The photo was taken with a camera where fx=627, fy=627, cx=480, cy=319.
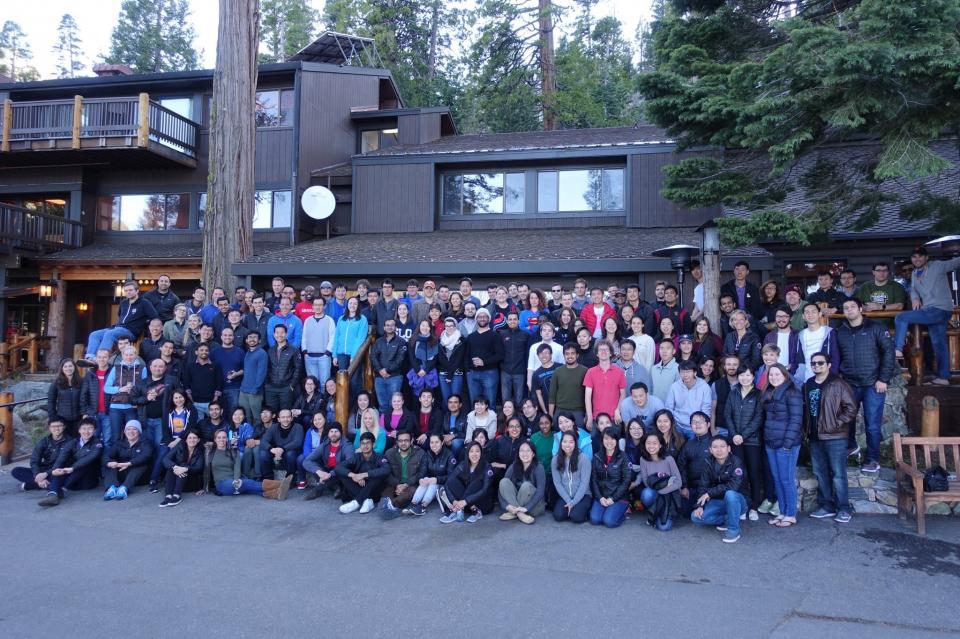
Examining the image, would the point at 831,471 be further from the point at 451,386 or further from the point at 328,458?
the point at 328,458

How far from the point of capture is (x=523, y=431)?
A: 7785 mm

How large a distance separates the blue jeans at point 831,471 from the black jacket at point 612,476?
201cm


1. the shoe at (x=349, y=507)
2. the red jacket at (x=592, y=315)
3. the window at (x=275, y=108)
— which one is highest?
the window at (x=275, y=108)

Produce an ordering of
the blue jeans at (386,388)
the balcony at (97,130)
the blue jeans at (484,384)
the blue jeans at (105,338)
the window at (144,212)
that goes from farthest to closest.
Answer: the window at (144,212) < the balcony at (97,130) < the blue jeans at (105,338) < the blue jeans at (386,388) < the blue jeans at (484,384)

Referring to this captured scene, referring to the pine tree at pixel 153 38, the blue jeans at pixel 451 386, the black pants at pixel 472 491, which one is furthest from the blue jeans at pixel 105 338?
the pine tree at pixel 153 38

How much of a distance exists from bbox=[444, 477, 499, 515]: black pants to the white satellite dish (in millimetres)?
11692

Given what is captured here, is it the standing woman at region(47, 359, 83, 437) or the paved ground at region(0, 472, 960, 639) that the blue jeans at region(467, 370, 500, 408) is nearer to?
the paved ground at region(0, 472, 960, 639)

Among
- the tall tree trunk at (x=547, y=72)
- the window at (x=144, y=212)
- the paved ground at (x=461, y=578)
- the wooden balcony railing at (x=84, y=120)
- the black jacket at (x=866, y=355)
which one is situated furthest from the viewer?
the tall tree trunk at (x=547, y=72)

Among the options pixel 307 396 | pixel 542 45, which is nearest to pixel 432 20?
pixel 542 45

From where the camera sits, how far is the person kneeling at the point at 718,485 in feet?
21.0

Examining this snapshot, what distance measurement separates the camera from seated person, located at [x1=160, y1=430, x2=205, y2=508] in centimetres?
795

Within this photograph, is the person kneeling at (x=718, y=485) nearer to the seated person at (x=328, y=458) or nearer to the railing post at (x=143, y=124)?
the seated person at (x=328, y=458)

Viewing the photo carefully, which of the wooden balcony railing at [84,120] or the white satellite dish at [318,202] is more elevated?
the wooden balcony railing at [84,120]

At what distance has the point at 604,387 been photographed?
753cm
